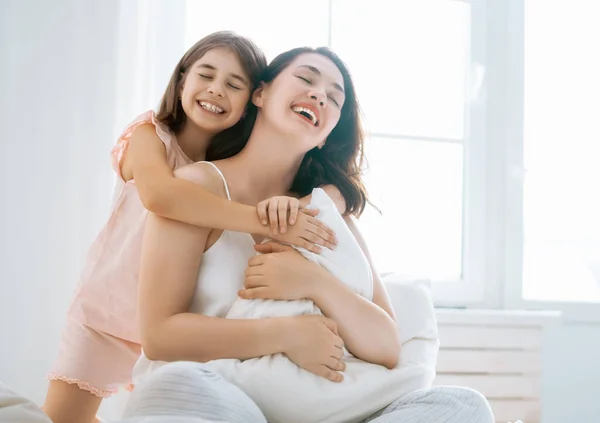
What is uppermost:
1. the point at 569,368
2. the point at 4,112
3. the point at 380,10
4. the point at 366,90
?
the point at 380,10

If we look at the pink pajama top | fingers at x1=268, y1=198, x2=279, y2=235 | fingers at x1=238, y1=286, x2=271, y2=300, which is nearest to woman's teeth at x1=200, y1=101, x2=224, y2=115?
the pink pajama top

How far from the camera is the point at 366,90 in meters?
2.38

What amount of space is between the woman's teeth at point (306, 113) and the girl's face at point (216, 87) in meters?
0.16

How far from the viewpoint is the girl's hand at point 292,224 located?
1.18 meters

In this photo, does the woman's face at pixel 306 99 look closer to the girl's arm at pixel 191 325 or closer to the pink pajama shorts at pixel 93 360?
the girl's arm at pixel 191 325

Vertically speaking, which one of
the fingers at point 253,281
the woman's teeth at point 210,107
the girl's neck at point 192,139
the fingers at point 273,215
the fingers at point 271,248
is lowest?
the fingers at point 253,281

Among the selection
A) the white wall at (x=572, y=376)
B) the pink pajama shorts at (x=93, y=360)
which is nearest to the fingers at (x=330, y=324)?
the pink pajama shorts at (x=93, y=360)

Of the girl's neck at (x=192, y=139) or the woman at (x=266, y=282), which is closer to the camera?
the woman at (x=266, y=282)

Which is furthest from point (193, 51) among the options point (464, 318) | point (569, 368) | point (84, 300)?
point (569, 368)

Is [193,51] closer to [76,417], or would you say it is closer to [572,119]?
[76,417]

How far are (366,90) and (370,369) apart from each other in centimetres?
144

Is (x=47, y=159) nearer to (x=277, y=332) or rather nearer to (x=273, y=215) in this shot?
(x=273, y=215)

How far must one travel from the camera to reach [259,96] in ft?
4.68

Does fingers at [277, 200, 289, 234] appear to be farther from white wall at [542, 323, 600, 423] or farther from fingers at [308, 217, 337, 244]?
white wall at [542, 323, 600, 423]
